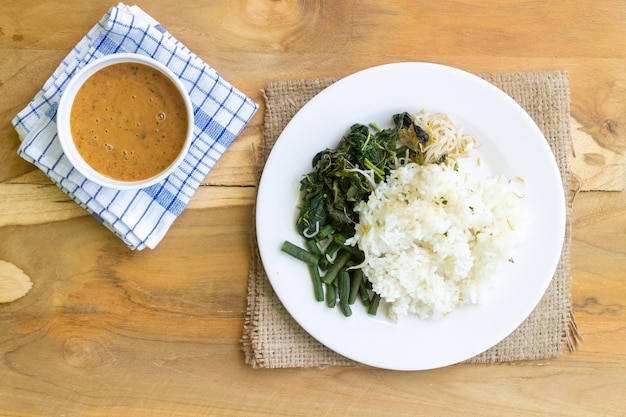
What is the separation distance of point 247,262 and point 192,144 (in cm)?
57

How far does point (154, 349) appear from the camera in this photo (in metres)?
2.56

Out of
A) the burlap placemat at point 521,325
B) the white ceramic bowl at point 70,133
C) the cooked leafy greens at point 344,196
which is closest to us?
the white ceramic bowl at point 70,133

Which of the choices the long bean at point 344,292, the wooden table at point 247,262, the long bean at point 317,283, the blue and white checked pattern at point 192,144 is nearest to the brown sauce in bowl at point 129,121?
the blue and white checked pattern at point 192,144

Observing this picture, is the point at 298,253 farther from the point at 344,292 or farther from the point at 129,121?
the point at 129,121

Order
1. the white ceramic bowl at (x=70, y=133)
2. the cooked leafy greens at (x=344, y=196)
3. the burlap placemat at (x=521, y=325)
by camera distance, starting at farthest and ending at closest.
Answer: the burlap placemat at (x=521, y=325)
the cooked leafy greens at (x=344, y=196)
the white ceramic bowl at (x=70, y=133)

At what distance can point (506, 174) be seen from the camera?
7.93 feet

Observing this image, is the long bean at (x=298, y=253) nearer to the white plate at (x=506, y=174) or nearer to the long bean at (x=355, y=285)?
the white plate at (x=506, y=174)

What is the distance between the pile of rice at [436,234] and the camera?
2.26m

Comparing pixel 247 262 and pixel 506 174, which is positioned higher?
pixel 506 174

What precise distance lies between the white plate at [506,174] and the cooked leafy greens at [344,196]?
48mm

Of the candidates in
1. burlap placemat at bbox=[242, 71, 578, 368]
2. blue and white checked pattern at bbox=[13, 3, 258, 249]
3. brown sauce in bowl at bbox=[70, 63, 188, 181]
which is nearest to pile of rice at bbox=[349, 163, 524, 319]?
burlap placemat at bbox=[242, 71, 578, 368]

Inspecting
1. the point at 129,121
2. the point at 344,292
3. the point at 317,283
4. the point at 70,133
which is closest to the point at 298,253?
the point at 317,283

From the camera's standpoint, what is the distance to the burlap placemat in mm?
2502

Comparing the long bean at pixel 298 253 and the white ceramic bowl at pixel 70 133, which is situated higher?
the white ceramic bowl at pixel 70 133
